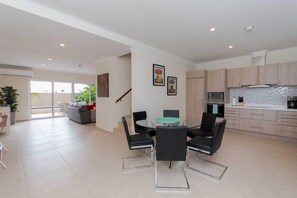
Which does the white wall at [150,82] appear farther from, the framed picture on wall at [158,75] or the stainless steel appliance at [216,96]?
the stainless steel appliance at [216,96]

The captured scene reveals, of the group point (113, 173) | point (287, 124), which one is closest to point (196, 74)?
point (287, 124)

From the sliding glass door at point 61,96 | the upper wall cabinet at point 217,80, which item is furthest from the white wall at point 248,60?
the sliding glass door at point 61,96

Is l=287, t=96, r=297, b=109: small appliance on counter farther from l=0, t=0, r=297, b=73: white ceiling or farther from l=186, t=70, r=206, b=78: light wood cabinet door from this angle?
l=186, t=70, r=206, b=78: light wood cabinet door

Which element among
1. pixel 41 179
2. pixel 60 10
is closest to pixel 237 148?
pixel 41 179

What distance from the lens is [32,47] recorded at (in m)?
3.58

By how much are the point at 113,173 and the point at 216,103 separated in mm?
4198

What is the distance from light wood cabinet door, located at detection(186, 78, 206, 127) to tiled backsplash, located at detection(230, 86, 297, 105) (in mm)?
1084

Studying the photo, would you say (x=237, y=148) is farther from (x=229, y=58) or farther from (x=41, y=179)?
(x=41, y=179)

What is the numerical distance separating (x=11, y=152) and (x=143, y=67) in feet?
11.7

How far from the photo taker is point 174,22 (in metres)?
2.66

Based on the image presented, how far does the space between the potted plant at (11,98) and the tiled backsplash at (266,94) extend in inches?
352

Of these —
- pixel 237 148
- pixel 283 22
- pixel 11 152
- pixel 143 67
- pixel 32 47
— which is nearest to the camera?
pixel 283 22

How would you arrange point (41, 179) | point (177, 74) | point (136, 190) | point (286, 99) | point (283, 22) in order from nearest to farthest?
1. point (136, 190)
2. point (41, 179)
3. point (283, 22)
4. point (286, 99)
5. point (177, 74)

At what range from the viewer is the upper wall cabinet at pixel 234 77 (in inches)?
185
